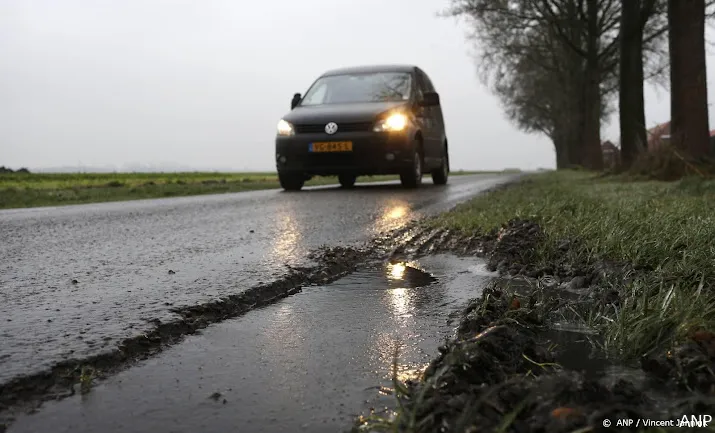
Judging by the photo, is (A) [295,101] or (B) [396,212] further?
(A) [295,101]

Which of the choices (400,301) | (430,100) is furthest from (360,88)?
(400,301)

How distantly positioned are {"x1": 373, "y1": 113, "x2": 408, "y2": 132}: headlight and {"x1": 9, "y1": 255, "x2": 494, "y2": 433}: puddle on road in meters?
7.37

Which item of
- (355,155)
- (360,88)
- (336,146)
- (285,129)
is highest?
(360,88)

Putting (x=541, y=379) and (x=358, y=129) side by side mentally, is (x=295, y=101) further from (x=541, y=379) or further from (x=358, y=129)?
(x=541, y=379)

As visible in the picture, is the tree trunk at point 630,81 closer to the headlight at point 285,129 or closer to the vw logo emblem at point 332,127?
the vw logo emblem at point 332,127

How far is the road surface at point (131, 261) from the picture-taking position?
1.95 m

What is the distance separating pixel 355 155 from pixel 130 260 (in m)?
6.60

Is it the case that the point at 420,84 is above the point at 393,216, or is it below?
above

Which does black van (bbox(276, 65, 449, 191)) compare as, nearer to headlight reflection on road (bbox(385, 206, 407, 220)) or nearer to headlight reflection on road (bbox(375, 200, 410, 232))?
headlight reflection on road (bbox(375, 200, 410, 232))

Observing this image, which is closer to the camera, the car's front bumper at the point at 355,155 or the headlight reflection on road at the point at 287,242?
the headlight reflection on road at the point at 287,242

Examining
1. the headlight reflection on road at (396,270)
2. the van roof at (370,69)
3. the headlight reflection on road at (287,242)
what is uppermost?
the van roof at (370,69)

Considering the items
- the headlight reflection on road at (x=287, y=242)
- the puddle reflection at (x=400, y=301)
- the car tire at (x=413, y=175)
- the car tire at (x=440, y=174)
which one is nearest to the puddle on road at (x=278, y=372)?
the puddle reflection at (x=400, y=301)

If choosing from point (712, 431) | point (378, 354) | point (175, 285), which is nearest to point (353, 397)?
point (378, 354)

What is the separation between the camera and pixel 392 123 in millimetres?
9758
